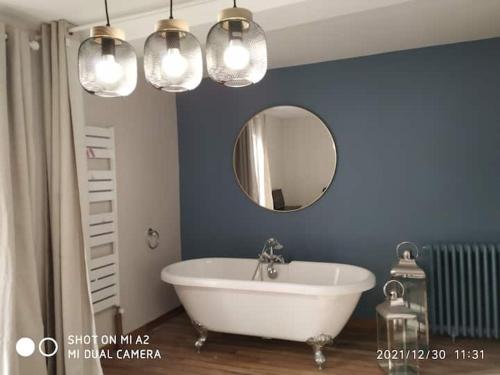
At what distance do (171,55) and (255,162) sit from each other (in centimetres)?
281

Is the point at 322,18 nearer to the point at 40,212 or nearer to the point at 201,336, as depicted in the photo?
the point at 40,212

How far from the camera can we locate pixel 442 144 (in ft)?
11.8

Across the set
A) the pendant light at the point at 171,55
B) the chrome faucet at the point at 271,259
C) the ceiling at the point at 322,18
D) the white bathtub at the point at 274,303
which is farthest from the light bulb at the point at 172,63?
the chrome faucet at the point at 271,259

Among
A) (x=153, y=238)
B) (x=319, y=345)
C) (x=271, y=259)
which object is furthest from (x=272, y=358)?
(x=153, y=238)

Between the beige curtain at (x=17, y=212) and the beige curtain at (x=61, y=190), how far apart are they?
0.11m

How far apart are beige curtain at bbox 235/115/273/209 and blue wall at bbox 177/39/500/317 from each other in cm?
10

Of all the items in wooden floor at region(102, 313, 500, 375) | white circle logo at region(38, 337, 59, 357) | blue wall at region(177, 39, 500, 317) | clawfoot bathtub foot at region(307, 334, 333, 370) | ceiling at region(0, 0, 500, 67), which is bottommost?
wooden floor at region(102, 313, 500, 375)

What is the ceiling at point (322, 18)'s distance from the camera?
7.98 ft

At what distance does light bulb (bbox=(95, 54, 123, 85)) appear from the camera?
1.46 m

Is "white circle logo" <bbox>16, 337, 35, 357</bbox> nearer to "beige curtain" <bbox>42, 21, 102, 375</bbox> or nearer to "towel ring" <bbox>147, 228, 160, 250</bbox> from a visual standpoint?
→ "beige curtain" <bbox>42, 21, 102, 375</bbox>

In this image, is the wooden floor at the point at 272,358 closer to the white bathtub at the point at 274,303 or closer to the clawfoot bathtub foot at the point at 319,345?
the clawfoot bathtub foot at the point at 319,345

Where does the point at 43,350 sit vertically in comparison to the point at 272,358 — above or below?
above

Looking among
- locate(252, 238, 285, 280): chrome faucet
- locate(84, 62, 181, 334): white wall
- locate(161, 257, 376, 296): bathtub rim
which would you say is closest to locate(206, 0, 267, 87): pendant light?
locate(161, 257, 376, 296): bathtub rim

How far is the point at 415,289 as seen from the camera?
3219 millimetres
